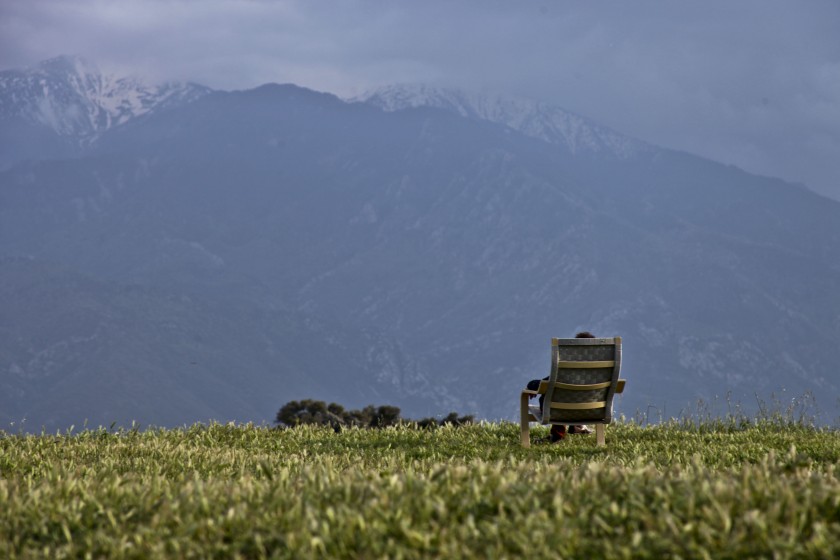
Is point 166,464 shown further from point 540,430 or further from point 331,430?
point 540,430

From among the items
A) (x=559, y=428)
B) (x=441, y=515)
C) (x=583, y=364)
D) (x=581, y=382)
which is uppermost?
(x=583, y=364)

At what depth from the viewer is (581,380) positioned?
42.8 feet

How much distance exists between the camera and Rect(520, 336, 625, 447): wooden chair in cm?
1286

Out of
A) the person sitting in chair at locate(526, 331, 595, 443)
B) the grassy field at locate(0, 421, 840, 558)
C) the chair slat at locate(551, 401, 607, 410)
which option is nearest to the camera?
the grassy field at locate(0, 421, 840, 558)

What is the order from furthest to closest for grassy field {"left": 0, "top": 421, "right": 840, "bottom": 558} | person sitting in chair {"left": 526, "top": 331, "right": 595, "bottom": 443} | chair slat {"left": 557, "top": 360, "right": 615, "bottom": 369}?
1. person sitting in chair {"left": 526, "top": 331, "right": 595, "bottom": 443}
2. chair slat {"left": 557, "top": 360, "right": 615, "bottom": 369}
3. grassy field {"left": 0, "top": 421, "right": 840, "bottom": 558}

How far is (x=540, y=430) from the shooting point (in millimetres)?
15750

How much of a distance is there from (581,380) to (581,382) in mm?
31

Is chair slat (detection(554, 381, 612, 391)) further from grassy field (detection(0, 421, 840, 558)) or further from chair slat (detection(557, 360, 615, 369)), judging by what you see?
grassy field (detection(0, 421, 840, 558))

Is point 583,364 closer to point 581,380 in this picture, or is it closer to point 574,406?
point 581,380

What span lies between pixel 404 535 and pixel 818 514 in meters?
2.28

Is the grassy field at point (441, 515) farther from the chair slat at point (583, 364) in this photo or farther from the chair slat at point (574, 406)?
the chair slat at point (574, 406)

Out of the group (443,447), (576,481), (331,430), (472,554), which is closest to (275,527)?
(472,554)

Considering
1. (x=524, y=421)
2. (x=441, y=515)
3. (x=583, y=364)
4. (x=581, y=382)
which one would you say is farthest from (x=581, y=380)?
(x=441, y=515)

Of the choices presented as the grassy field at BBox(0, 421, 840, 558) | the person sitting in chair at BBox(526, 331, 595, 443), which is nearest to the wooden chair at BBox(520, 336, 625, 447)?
the person sitting in chair at BBox(526, 331, 595, 443)
